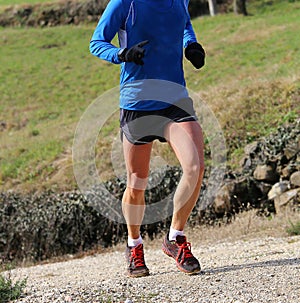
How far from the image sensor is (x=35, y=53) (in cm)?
3103

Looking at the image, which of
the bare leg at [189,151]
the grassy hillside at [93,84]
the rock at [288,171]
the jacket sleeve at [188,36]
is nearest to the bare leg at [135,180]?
the bare leg at [189,151]

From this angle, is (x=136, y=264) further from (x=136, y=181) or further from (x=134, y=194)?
(x=136, y=181)

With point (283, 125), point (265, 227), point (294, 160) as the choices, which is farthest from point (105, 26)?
point (283, 125)

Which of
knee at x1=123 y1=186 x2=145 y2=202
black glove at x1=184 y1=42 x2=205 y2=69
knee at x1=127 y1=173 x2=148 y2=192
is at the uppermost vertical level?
black glove at x1=184 y1=42 x2=205 y2=69

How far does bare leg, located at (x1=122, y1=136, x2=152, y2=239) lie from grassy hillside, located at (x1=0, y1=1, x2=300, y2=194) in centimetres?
655

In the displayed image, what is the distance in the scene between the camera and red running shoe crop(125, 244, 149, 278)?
525 cm

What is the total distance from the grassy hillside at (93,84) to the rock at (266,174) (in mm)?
1175

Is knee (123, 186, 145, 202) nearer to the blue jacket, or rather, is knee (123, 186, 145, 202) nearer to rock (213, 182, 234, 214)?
the blue jacket

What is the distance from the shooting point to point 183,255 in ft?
16.8

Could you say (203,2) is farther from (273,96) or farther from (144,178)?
(144,178)

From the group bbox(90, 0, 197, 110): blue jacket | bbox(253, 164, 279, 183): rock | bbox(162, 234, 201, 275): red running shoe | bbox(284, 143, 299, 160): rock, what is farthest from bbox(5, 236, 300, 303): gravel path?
bbox(284, 143, 299, 160): rock

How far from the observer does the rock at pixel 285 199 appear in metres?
9.56

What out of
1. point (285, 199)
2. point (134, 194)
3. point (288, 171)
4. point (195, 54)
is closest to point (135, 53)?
point (195, 54)

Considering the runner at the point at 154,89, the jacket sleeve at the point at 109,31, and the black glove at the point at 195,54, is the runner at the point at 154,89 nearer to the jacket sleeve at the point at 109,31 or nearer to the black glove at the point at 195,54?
the jacket sleeve at the point at 109,31
